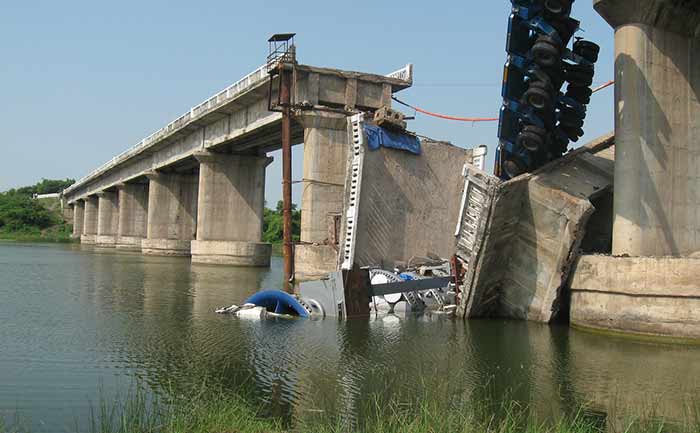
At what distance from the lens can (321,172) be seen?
32.6 meters

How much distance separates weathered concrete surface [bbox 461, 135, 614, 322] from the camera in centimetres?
1748

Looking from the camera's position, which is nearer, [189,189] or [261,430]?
[261,430]

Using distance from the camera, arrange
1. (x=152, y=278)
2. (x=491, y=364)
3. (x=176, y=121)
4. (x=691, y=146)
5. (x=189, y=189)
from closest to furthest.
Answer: (x=491, y=364)
(x=691, y=146)
(x=152, y=278)
(x=176, y=121)
(x=189, y=189)

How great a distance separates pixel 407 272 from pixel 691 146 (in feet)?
31.8

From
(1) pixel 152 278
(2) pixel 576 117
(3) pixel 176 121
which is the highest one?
(3) pixel 176 121

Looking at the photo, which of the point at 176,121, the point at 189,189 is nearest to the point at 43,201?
the point at 189,189

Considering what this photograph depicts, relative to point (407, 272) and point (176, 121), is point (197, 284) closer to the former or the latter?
point (407, 272)

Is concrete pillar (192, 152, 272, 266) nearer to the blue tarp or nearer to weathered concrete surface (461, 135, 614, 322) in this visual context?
the blue tarp

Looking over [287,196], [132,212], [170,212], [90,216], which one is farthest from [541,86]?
[90,216]

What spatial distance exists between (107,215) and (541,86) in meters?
86.6

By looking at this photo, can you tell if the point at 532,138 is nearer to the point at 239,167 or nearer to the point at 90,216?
the point at 239,167

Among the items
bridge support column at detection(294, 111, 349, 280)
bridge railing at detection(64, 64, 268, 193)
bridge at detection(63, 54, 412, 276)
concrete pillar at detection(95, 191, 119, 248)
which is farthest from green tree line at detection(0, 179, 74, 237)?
bridge support column at detection(294, 111, 349, 280)

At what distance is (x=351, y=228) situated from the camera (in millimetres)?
23250

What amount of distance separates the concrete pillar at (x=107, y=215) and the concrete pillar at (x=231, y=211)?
4812 centimetres
